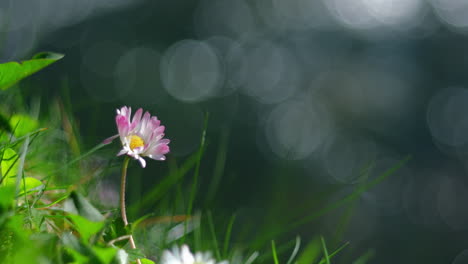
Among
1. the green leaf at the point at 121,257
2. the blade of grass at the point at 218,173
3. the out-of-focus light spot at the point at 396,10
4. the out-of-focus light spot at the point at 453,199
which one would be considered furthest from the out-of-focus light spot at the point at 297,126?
the green leaf at the point at 121,257

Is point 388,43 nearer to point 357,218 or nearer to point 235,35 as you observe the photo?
point 235,35

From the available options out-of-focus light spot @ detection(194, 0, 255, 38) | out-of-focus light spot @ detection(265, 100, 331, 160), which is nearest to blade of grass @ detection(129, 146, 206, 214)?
out-of-focus light spot @ detection(265, 100, 331, 160)

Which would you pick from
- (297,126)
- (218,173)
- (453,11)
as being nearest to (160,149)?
(218,173)

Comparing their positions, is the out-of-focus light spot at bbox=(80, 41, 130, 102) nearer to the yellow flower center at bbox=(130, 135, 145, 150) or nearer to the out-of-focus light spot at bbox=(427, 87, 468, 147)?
the out-of-focus light spot at bbox=(427, 87, 468, 147)

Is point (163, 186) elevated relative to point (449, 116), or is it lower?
elevated

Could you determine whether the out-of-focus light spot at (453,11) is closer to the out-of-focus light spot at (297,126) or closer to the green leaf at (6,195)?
the out-of-focus light spot at (297,126)

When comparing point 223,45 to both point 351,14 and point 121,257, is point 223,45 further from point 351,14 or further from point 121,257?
point 121,257
